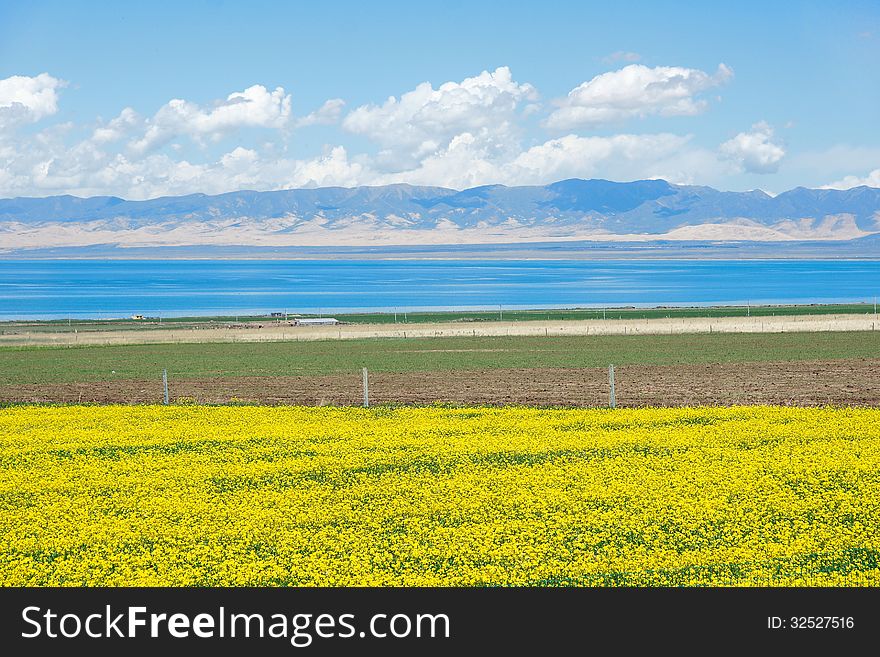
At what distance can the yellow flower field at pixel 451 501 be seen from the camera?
14.2 meters

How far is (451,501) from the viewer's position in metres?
18.0

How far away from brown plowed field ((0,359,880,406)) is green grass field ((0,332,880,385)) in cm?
453

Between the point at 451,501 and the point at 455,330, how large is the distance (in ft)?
218

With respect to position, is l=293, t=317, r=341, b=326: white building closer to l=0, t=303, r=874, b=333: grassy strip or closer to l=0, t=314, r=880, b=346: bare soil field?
l=0, t=303, r=874, b=333: grassy strip

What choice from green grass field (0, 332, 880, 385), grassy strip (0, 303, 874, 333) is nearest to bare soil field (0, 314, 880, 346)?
grassy strip (0, 303, 874, 333)

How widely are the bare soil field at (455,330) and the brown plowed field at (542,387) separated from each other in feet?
106

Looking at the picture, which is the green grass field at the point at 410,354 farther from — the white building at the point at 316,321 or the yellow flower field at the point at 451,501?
the yellow flower field at the point at 451,501

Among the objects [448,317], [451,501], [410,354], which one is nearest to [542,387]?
[410,354]

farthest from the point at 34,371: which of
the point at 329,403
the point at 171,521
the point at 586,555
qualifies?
the point at 586,555

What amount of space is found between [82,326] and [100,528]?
85123 mm

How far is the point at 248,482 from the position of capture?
65.9ft

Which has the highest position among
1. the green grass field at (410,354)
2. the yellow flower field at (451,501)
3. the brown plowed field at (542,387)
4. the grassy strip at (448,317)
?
the yellow flower field at (451,501)

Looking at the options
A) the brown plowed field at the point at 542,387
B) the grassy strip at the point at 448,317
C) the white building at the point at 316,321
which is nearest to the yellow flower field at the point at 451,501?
the brown plowed field at the point at 542,387

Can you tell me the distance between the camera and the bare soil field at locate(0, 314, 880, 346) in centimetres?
7944
